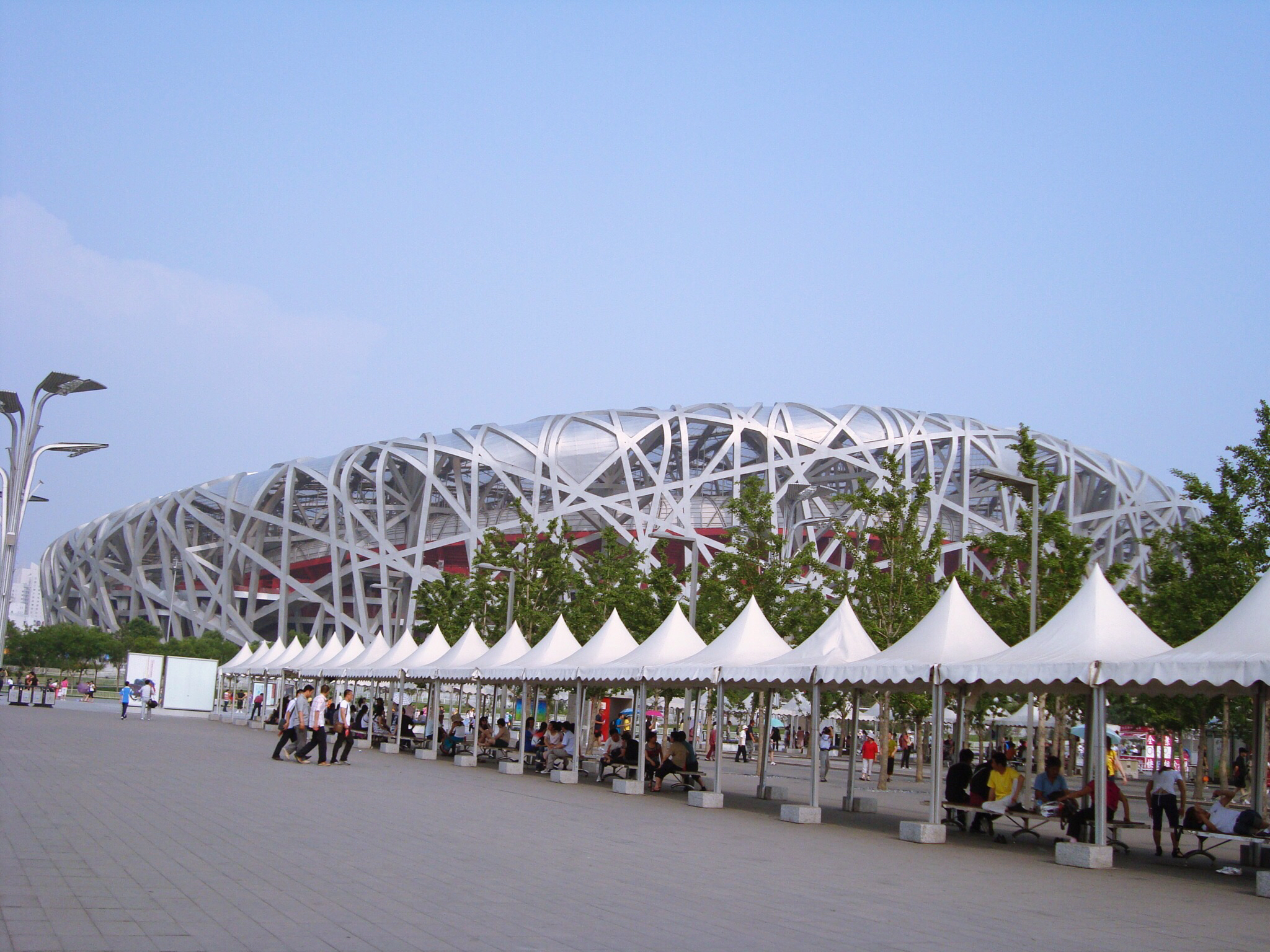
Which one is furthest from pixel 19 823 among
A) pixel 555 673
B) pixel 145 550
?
pixel 145 550

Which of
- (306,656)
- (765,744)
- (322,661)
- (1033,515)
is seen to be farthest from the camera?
(306,656)

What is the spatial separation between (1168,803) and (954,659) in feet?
10.2

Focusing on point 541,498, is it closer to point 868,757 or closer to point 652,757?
point 868,757

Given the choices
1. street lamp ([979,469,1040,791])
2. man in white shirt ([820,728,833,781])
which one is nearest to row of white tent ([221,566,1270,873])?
street lamp ([979,469,1040,791])

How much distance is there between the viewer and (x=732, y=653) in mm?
18594

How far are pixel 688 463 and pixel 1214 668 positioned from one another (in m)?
55.7

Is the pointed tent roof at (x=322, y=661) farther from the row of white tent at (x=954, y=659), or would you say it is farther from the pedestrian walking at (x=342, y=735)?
the row of white tent at (x=954, y=659)

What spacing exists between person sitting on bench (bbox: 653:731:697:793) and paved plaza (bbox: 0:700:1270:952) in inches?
147

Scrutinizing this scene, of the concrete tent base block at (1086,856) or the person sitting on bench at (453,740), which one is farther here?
the person sitting on bench at (453,740)

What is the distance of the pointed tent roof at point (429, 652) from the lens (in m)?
29.9

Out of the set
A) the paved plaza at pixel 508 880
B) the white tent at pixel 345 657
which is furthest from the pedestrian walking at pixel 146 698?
the paved plaza at pixel 508 880

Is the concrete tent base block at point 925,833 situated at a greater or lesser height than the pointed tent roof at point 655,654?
lesser

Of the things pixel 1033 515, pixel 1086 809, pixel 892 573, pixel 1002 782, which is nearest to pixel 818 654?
pixel 1002 782

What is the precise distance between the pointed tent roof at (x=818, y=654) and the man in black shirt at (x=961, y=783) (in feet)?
6.17
